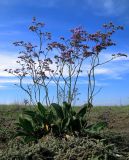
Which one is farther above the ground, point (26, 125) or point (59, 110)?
point (59, 110)

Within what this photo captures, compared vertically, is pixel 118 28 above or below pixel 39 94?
above

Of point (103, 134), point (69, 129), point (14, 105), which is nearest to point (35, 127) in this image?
point (69, 129)

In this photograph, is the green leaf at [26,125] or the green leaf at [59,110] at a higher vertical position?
the green leaf at [59,110]

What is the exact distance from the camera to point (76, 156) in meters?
7.80

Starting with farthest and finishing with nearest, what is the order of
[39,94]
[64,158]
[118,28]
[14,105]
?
[14,105], [39,94], [118,28], [64,158]

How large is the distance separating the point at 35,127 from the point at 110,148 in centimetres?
236

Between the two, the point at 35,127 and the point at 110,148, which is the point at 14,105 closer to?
the point at 35,127

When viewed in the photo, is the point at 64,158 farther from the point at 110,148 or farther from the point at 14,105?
the point at 14,105

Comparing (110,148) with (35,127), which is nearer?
(110,148)

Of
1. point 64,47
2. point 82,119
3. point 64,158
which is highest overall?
point 64,47

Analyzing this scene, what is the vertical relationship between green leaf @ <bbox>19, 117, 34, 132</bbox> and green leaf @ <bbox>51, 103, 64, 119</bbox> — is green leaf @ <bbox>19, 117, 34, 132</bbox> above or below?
below

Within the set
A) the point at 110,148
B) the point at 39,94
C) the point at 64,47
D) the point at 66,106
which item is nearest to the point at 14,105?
the point at 39,94

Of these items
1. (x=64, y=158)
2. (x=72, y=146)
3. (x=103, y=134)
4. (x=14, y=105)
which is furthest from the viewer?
(x=14, y=105)

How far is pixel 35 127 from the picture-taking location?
10.4 m
